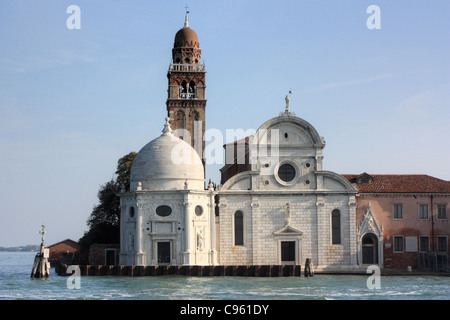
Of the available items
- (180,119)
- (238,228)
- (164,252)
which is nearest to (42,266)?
(164,252)

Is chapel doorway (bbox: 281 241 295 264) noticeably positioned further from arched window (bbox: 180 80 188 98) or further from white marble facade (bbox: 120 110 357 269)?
arched window (bbox: 180 80 188 98)

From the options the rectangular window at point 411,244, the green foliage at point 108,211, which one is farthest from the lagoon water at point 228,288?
the green foliage at point 108,211

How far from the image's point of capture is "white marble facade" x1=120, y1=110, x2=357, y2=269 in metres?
53.4

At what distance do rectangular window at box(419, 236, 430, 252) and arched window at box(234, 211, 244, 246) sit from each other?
12874mm

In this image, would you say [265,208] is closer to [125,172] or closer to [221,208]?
[221,208]

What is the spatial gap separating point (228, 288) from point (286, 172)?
1445cm

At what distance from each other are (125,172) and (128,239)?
12320 millimetres

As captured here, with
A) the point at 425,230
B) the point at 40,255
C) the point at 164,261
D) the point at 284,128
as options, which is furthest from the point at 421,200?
the point at 40,255

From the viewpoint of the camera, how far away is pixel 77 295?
3878 centimetres

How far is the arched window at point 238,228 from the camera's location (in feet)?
178

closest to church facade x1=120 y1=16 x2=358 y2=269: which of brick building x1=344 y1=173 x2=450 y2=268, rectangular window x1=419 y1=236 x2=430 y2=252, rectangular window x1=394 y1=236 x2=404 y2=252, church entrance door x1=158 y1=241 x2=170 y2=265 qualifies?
brick building x1=344 y1=173 x2=450 y2=268

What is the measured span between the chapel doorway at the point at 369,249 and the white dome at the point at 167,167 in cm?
1237

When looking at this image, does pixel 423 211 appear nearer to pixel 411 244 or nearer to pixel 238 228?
pixel 411 244

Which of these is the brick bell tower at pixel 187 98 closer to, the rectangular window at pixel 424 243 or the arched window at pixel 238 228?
the arched window at pixel 238 228
